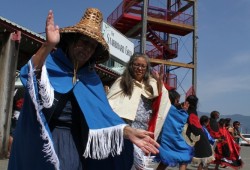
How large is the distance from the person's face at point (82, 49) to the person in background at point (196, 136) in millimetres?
5809

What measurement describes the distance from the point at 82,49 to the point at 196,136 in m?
6.09

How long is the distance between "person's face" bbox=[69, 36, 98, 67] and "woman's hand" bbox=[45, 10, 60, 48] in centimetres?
44

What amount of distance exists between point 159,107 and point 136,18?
713 inches

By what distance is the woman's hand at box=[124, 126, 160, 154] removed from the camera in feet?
8.77

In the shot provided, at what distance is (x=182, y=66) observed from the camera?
23312 mm

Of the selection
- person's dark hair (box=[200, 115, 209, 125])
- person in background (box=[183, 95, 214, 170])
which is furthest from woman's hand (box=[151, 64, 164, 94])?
person's dark hair (box=[200, 115, 209, 125])

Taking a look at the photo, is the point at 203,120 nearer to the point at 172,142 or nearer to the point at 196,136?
the point at 196,136

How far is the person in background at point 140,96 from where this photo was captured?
16.4 ft

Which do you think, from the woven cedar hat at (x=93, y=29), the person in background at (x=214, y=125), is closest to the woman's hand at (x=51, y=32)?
the woven cedar hat at (x=93, y=29)

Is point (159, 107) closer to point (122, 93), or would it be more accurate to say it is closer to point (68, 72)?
point (122, 93)

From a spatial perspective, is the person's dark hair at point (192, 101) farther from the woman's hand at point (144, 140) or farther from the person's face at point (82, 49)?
the woman's hand at point (144, 140)

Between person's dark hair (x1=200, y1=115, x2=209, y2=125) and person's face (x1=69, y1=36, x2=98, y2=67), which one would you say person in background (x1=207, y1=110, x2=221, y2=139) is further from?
person's face (x1=69, y1=36, x2=98, y2=67)

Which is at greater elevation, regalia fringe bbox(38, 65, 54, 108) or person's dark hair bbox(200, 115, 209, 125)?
regalia fringe bbox(38, 65, 54, 108)

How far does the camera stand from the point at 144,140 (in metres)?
2.74
